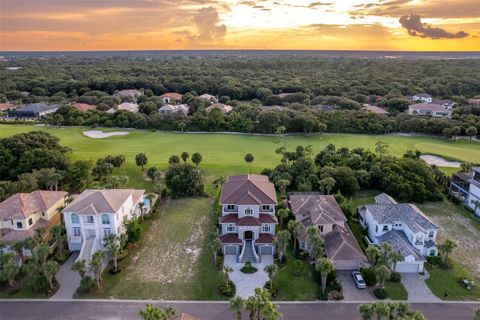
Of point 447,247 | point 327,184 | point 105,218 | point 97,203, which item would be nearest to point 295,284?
point 447,247

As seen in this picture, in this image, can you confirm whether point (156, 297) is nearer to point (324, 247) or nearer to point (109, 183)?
point (324, 247)

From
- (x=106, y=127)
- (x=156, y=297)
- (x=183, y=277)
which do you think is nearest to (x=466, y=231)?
(x=183, y=277)

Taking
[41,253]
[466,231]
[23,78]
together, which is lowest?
[466,231]

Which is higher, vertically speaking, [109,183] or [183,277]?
[109,183]

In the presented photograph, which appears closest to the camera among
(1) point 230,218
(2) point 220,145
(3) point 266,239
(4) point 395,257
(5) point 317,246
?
(4) point 395,257

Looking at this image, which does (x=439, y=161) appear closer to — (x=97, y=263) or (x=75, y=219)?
(x=97, y=263)

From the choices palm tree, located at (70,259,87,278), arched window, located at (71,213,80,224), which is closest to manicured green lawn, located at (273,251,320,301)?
palm tree, located at (70,259,87,278)

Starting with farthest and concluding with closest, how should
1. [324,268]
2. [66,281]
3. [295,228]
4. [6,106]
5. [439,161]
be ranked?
[6,106] < [439,161] < [295,228] < [66,281] < [324,268]
